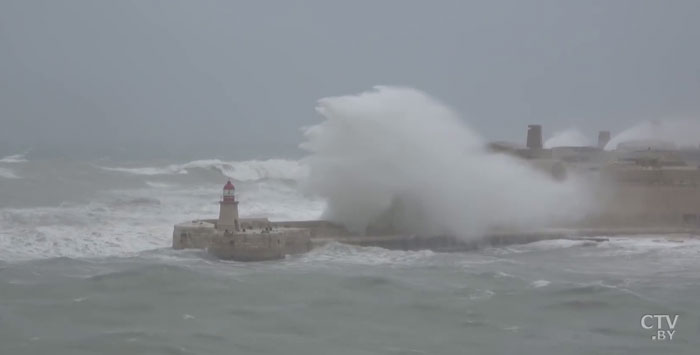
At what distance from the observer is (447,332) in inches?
430

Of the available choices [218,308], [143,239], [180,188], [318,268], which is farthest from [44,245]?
[180,188]

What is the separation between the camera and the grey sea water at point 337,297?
10.4 metres

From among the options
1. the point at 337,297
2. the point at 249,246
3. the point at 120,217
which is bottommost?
the point at 337,297

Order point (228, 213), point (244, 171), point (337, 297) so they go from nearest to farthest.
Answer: point (337, 297) → point (228, 213) → point (244, 171)

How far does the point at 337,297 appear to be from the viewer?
12633mm

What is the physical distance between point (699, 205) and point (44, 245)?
1238 cm

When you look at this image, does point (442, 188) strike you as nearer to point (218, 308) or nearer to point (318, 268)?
point (318, 268)

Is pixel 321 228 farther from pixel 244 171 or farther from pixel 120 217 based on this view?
pixel 244 171

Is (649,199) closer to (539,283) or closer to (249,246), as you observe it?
(539,283)

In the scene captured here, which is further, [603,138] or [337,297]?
[603,138]

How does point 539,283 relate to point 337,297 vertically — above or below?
above

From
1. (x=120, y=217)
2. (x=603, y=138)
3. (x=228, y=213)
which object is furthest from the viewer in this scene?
(x=603, y=138)

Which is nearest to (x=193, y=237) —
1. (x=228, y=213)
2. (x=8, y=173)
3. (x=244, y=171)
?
(x=228, y=213)

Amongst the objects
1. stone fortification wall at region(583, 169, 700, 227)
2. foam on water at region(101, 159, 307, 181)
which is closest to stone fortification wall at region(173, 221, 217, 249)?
stone fortification wall at region(583, 169, 700, 227)
